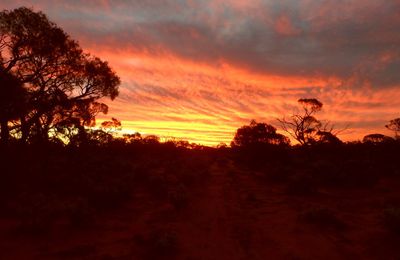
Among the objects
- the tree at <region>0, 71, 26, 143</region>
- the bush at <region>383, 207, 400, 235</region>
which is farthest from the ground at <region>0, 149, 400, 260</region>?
the tree at <region>0, 71, 26, 143</region>

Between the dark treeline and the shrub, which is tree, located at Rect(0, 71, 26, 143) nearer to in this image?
the dark treeline

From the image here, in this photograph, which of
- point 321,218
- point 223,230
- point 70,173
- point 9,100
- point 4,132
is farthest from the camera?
point 70,173

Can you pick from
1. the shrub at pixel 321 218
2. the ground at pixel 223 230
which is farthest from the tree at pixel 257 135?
the shrub at pixel 321 218

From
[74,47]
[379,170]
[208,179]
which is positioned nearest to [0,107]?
[74,47]

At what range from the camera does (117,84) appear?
2508cm

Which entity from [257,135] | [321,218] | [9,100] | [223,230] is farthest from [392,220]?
[257,135]

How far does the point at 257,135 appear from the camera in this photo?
5325 cm

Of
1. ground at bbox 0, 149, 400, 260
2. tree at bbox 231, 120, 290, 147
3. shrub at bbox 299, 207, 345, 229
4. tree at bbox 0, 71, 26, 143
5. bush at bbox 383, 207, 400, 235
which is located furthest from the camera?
tree at bbox 231, 120, 290, 147

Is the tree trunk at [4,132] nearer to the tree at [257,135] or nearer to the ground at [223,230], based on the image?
the ground at [223,230]

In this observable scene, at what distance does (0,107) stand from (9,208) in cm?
460

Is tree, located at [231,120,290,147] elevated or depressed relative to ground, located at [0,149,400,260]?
elevated

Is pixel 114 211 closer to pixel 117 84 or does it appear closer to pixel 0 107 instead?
pixel 0 107

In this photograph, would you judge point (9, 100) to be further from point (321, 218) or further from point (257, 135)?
point (257, 135)

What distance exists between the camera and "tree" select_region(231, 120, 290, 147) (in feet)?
166
